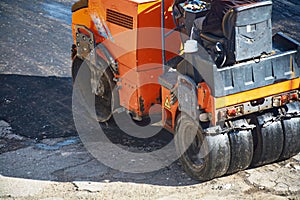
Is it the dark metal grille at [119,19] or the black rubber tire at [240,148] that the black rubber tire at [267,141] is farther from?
the dark metal grille at [119,19]

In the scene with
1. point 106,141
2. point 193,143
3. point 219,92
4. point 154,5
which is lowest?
point 106,141

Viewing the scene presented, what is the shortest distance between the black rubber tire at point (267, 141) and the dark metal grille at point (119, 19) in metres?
2.20

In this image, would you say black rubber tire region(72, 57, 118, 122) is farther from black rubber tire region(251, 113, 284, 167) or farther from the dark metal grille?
black rubber tire region(251, 113, 284, 167)

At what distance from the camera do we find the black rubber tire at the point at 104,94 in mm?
9398

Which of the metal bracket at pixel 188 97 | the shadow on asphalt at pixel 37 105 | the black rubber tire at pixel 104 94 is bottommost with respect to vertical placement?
the shadow on asphalt at pixel 37 105

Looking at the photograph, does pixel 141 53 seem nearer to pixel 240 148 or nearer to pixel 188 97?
pixel 188 97

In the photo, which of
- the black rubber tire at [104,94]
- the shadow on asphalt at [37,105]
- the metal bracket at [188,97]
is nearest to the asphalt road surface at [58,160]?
the shadow on asphalt at [37,105]

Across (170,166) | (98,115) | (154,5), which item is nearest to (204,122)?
(170,166)

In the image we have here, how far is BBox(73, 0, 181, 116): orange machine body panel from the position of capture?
857cm

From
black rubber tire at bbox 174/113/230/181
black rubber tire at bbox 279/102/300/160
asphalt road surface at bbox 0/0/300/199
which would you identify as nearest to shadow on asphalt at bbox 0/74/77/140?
asphalt road surface at bbox 0/0/300/199

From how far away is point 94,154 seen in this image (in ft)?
29.4

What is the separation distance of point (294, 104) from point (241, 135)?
869 mm

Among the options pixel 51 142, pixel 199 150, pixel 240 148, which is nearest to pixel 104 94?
pixel 51 142

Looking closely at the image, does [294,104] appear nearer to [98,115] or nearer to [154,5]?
[154,5]
